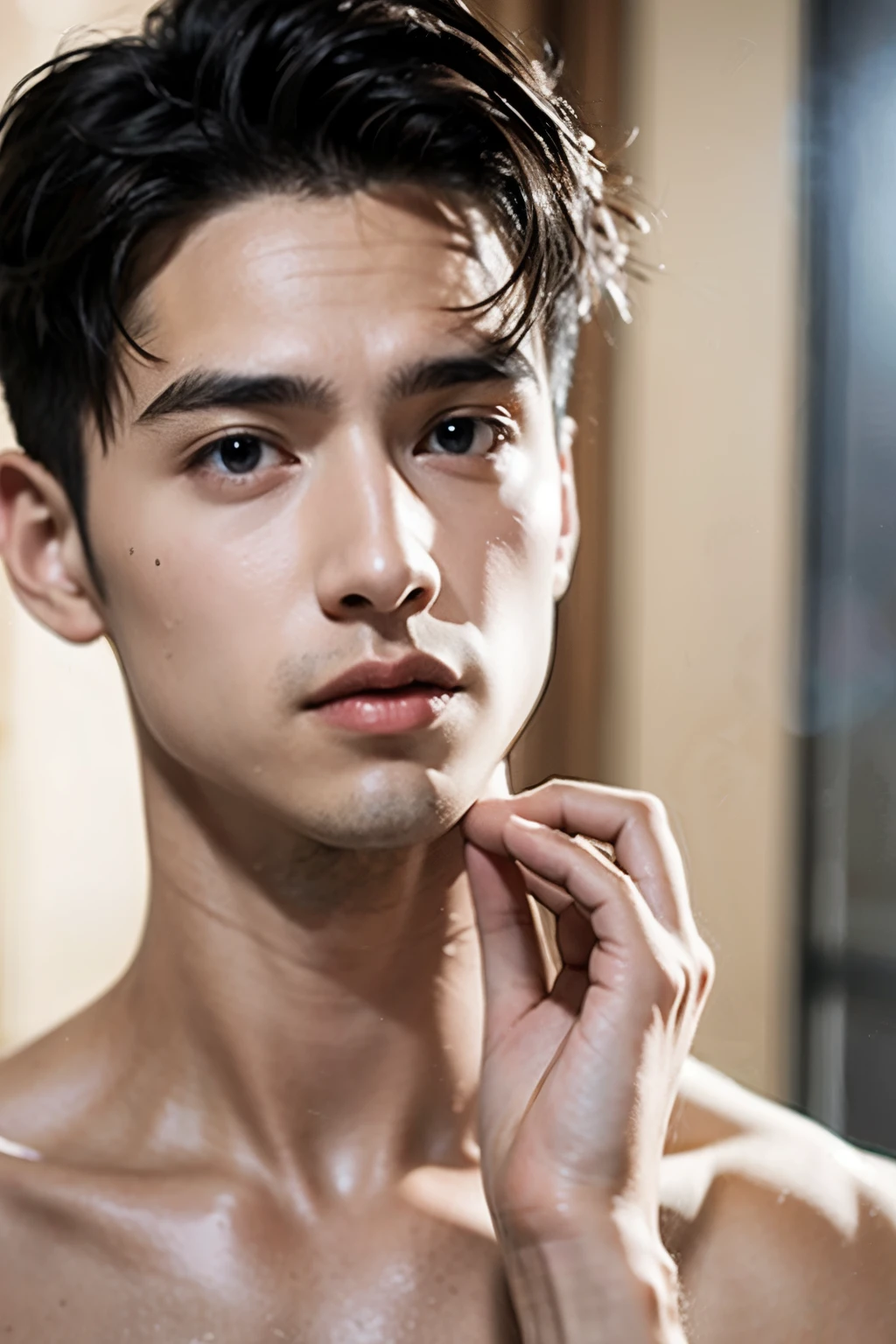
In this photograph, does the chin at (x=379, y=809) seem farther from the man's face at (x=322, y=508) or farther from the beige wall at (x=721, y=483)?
the beige wall at (x=721, y=483)

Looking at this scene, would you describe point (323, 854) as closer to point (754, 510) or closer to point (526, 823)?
point (526, 823)

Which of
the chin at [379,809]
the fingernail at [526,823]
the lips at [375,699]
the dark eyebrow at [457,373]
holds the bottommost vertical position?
the fingernail at [526,823]

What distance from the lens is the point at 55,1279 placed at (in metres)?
0.64

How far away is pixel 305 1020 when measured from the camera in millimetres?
686

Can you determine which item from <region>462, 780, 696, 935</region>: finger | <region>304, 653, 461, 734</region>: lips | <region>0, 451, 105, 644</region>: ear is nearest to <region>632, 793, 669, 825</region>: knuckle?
<region>462, 780, 696, 935</region>: finger

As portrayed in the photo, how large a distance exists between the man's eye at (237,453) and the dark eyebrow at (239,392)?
0.01m

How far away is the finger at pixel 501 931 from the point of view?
652 mm

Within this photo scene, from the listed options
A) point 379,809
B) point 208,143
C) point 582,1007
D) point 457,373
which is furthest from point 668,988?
point 208,143

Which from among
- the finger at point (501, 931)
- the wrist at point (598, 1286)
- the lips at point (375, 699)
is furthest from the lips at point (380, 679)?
the wrist at point (598, 1286)

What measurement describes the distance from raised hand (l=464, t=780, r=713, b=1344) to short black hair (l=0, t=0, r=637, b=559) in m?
0.20

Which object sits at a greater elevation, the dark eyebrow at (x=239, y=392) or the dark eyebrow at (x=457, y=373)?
the dark eyebrow at (x=457, y=373)

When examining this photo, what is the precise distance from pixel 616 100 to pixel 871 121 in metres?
0.12

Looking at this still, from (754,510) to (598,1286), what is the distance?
1.10 feet

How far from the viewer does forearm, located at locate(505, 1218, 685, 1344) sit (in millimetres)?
579
